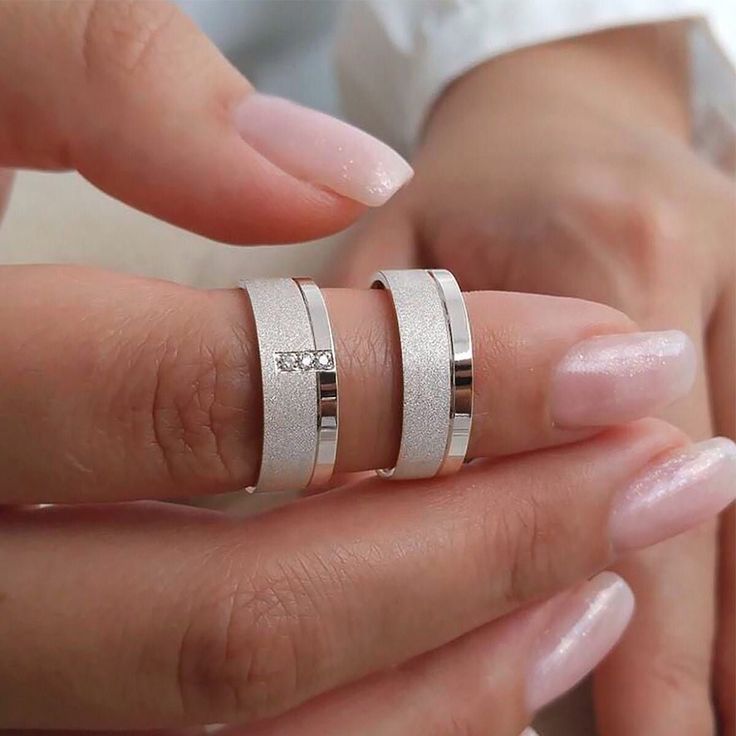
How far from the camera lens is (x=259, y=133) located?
0.47 metres

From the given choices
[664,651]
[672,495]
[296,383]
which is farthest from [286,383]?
[664,651]

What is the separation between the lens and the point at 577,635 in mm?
523

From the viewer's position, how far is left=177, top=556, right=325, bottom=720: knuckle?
0.44 m

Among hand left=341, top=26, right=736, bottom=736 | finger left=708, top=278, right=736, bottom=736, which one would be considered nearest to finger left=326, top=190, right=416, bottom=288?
hand left=341, top=26, right=736, bottom=736

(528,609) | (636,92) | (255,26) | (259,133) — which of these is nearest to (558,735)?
(528,609)

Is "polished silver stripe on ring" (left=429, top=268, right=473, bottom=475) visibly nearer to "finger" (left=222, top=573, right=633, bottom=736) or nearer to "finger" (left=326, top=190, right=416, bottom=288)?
"finger" (left=222, top=573, right=633, bottom=736)

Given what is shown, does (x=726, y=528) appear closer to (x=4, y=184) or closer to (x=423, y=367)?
(x=423, y=367)

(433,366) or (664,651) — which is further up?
(433,366)

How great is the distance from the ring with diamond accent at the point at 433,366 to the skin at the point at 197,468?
13 millimetres

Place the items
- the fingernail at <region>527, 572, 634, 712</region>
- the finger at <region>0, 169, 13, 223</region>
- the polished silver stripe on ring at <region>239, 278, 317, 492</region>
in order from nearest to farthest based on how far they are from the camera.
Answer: the polished silver stripe on ring at <region>239, 278, 317, 492</region> < the fingernail at <region>527, 572, 634, 712</region> < the finger at <region>0, 169, 13, 223</region>

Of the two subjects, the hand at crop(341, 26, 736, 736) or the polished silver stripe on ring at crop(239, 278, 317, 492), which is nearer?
the polished silver stripe on ring at crop(239, 278, 317, 492)

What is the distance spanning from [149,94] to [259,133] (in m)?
0.06

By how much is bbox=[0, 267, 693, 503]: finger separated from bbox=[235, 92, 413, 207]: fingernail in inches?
2.6

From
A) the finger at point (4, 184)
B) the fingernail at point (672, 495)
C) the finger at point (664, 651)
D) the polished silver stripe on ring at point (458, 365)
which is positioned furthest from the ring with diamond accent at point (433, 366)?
the finger at point (4, 184)
